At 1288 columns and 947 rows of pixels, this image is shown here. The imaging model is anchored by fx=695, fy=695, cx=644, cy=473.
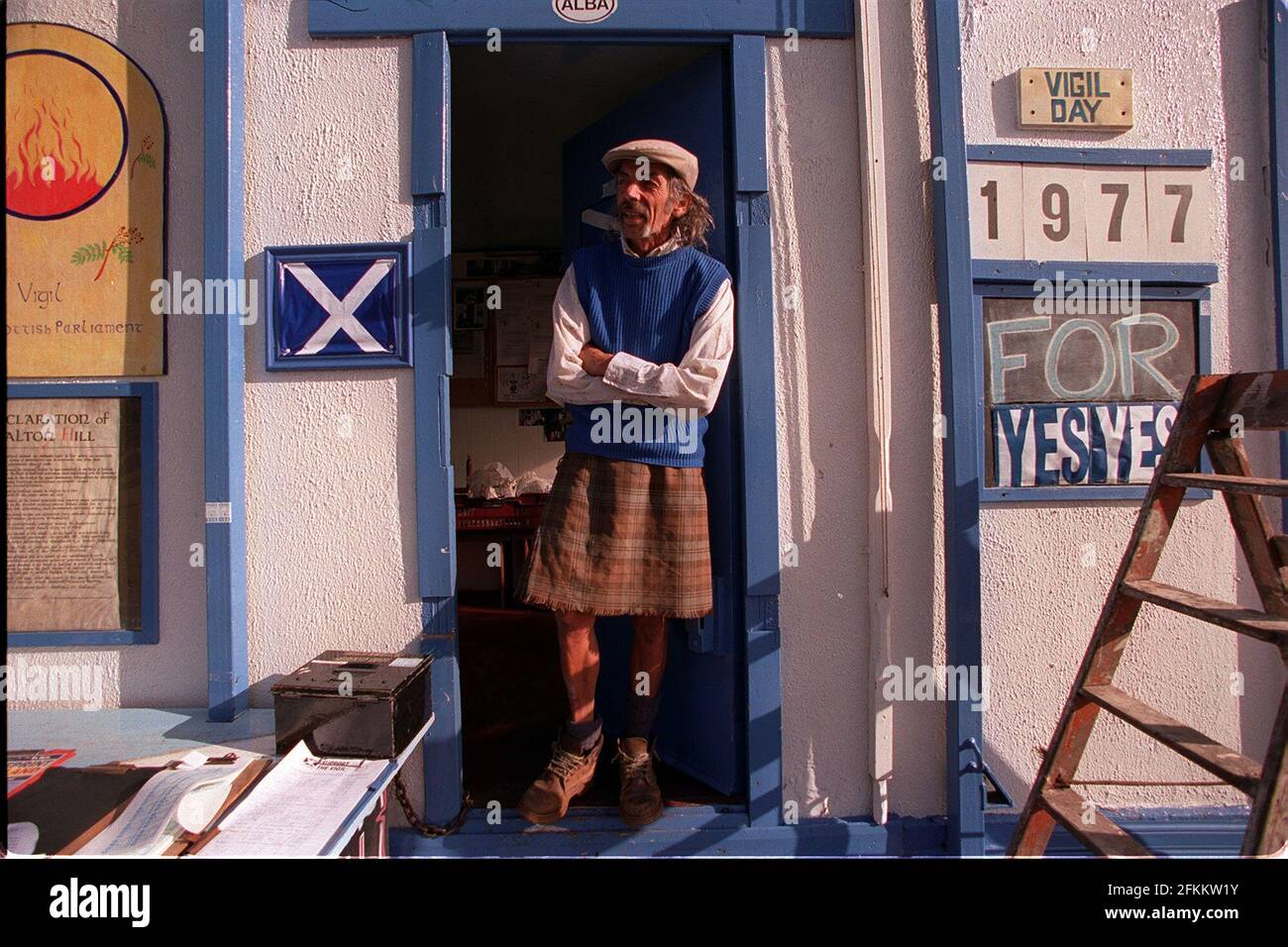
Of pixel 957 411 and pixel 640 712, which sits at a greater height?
pixel 957 411

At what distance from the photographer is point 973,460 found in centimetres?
260

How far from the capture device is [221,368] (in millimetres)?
2537

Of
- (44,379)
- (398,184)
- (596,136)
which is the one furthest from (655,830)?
(596,136)

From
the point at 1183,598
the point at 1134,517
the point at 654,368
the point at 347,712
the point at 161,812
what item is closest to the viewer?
the point at 161,812

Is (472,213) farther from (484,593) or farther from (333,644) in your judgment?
(333,644)

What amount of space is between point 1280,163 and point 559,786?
12.0 ft

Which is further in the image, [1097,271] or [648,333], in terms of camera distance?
[1097,271]

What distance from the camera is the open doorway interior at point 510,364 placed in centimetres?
316

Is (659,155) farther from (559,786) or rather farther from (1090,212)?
(559,786)

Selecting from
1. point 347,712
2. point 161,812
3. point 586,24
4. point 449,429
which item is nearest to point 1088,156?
point 586,24

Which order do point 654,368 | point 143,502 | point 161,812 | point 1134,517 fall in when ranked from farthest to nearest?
point 1134,517 < point 143,502 < point 654,368 < point 161,812

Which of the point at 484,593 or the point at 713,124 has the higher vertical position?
the point at 713,124
